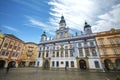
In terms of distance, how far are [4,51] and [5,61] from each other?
4449 millimetres

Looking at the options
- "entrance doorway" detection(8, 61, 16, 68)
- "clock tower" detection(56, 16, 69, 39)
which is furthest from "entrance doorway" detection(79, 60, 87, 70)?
"entrance doorway" detection(8, 61, 16, 68)

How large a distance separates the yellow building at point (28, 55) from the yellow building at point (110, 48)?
3851 centimetres

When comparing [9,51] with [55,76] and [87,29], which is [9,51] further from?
[87,29]

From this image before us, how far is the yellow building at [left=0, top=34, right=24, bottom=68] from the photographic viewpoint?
29097 millimetres

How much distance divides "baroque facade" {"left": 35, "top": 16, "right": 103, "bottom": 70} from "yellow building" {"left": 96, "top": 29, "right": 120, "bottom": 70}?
180 cm

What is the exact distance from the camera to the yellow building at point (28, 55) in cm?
4025

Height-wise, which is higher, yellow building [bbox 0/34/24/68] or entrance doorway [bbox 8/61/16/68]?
yellow building [bbox 0/34/24/68]

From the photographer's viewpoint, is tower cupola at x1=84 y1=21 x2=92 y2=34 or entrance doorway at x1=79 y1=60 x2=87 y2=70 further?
tower cupola at x1=84 y1=21 x2=92 y2=34

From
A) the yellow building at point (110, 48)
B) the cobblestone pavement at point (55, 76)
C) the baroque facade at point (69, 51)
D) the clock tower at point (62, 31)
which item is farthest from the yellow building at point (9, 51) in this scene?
the yellow building at point (110, 48)

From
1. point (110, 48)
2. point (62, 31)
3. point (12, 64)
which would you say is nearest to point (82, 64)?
point (110, 48)

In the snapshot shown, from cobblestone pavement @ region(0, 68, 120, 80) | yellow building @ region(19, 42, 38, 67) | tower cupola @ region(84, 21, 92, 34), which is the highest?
tower cupola @ region(84, 21, 92, 34)

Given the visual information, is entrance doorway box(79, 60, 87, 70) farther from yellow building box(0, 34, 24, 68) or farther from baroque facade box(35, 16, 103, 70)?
yellow building box(0, 34, 24, 68)

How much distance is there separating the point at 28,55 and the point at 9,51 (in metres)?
12.4

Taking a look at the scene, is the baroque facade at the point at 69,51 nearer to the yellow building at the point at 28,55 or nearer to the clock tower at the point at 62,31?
the clock tower at the point at 62,31
